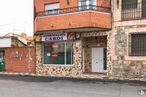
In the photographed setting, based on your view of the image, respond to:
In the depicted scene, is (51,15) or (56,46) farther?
(56,46)

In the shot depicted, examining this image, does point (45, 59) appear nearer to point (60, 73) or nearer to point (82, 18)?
point (60, 73)

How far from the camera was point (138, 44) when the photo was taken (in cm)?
2394

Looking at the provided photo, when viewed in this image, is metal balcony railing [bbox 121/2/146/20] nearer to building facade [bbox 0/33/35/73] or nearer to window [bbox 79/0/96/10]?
window [bbox 79/0/96/10]

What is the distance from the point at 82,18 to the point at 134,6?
12.0ft

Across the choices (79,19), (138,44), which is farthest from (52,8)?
(138,44)

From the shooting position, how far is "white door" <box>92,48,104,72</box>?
1093 inches

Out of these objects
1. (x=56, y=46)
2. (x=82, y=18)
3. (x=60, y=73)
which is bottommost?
(x=60, y=73)

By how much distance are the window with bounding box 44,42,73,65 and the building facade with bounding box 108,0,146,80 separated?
4.12m

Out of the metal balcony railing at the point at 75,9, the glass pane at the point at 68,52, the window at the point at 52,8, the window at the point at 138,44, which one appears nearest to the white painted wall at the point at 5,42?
the metal balcony railing at the point at 75,9

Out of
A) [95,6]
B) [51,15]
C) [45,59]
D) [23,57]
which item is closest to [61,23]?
[51,15]

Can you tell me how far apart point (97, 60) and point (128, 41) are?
4377 millimetres

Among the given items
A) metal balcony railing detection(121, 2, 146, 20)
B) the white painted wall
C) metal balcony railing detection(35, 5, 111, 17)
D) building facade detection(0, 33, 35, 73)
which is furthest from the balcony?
the white painted wall

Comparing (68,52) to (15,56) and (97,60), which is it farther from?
(15,56)

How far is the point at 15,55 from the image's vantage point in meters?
32.9
